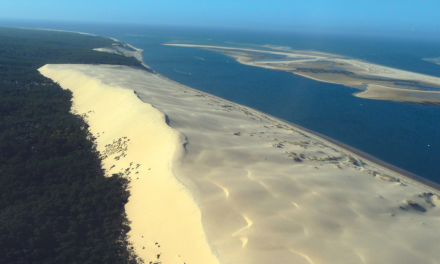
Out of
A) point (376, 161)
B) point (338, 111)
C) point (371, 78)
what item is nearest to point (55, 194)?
point (376, 161)

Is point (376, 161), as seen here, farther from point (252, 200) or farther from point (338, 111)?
point (252, 200)

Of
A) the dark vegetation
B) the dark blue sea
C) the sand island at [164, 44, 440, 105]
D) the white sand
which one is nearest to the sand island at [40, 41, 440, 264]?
the white sand

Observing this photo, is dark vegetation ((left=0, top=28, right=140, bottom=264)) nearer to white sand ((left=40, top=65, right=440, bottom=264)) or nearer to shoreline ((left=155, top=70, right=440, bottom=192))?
white sand ((left=40, top=65, right=440, bottom=264))

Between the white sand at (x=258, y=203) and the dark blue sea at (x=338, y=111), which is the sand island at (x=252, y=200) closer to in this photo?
the white sand at (x=258, y=203)

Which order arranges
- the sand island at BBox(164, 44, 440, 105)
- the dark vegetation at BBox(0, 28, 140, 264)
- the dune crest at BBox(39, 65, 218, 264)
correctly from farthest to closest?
the sand island at BBox(164, 44, 440, 105)
the dune crest at BBox(39, 65, 218, 264)
the dark vegetation at BBox(0, 28, 140, 264)

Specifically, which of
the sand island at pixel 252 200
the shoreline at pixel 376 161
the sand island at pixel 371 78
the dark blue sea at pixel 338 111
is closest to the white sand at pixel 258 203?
the sand island at pixel 252 200

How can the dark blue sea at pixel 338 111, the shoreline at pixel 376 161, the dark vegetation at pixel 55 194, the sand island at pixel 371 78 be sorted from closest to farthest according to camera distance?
1. the dark vegetation at pixel 55 194
2. the shoreline at pixel 376 161
3. the dark blue sea at pixel 338 111
4. the sand island at pixel 371 78
